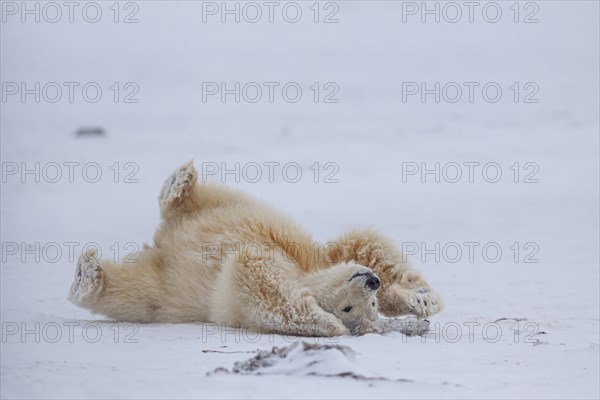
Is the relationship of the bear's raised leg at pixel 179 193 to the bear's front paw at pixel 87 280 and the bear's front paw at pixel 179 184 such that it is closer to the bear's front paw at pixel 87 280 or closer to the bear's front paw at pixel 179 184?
the bear's front paw at pixel 179 184

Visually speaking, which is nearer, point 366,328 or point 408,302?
point 366,328

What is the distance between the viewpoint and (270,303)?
21.1 feet

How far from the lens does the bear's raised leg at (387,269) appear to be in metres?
7.11

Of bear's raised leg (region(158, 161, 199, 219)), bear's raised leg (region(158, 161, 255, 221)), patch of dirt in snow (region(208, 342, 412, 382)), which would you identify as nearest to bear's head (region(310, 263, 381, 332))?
patch of dirt in snow (region(208, 342, 412, 382))

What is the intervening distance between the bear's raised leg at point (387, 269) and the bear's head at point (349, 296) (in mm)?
532

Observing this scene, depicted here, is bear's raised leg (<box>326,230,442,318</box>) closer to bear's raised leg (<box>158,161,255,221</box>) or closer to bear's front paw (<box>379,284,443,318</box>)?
bear's front paw (<box>379,284,443,318</box>)

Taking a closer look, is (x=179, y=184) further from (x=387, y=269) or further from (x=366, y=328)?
(x=366, y=328)

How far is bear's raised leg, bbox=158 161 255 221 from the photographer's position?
7539 mm

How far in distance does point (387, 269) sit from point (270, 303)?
3.90 feet

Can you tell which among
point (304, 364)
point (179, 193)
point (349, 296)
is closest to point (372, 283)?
point (349, 296)

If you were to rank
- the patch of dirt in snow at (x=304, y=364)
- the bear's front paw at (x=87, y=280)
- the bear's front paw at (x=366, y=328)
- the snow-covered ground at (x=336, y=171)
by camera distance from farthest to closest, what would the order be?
the bear's front paw at (x=87, y=280) → the bear's front paw at (x=366, y=328) → the snow-covered ground at (x=336, y=171) → the patch of dirt in snow at (x=304, y=364)

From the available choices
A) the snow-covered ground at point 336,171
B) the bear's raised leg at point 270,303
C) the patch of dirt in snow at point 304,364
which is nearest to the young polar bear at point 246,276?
the bear's raised leg at point 270,303

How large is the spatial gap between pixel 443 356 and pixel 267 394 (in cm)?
152

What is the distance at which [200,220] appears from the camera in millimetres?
7395
